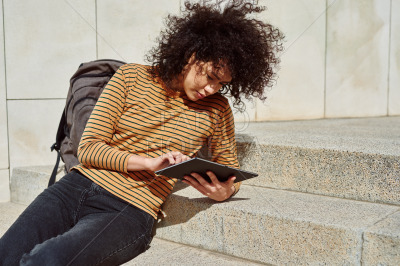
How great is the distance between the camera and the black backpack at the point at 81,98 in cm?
258

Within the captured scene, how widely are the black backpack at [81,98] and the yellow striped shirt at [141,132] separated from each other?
345 millimetres

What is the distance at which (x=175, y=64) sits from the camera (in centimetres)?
229

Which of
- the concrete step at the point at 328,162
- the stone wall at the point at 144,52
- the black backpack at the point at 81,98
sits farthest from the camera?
the stone wall at the point at 144,52

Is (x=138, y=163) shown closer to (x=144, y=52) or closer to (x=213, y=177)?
(x=213, y=177)

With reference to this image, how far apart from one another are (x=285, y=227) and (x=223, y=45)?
89 cm

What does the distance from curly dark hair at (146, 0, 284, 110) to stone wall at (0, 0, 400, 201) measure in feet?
4.82

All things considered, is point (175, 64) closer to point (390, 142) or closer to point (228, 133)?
point (228, 133)

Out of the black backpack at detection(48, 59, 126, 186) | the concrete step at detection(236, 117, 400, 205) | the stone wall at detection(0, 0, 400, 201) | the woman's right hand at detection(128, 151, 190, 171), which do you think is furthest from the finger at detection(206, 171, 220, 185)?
the stone wall at detection(0, 0, 400, 201)

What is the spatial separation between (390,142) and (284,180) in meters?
0.71

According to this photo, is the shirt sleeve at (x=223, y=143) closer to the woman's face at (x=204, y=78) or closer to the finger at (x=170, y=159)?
the woman's face at (x=204, y=78)

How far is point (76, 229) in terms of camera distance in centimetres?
201

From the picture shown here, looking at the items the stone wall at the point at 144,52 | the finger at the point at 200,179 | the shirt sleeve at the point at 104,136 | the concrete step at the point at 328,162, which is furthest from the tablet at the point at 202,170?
the stone wall at the point at 144,52

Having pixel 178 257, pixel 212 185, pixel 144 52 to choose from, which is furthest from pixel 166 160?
pixel 144 52

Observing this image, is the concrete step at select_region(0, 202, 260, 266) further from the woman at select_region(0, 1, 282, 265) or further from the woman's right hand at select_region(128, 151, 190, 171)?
the woman's right hand at select_region(128, 151, 190, 171)
